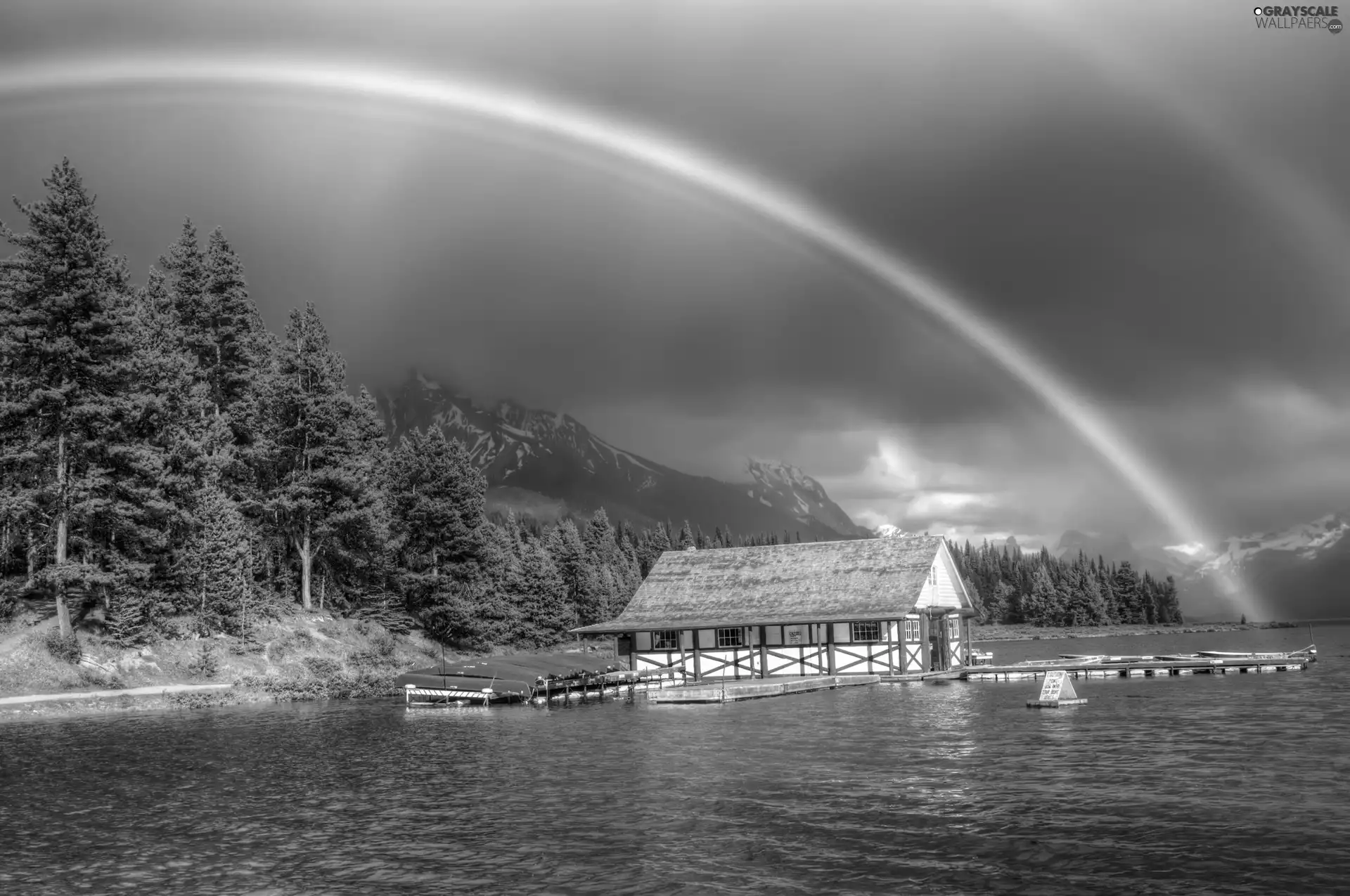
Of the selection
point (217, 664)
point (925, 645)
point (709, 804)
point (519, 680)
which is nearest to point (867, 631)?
point (925, 645)

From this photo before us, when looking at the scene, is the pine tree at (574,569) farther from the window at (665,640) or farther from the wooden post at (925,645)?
the wooden post at (925,645)

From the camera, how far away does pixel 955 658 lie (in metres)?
65.4

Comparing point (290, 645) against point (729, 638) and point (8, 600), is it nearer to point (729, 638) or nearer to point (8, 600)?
point (8, 600)

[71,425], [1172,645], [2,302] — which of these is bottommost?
[1172,645]

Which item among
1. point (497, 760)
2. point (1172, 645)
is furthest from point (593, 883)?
point (1172, 645)

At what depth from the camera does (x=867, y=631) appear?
5909cm

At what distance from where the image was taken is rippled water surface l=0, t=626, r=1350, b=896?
17219 mm

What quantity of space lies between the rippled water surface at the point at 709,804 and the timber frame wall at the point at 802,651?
1631 centimetres

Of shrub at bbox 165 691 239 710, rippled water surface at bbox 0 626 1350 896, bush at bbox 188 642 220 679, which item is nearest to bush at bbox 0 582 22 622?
bush at bbox 188 642 220 679

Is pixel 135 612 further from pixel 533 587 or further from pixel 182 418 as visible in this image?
pixel 533 587

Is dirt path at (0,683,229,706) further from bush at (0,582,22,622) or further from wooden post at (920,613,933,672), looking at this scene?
wooden post at (920,613,933,672)

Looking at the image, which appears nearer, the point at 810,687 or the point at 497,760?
the point at 497,760

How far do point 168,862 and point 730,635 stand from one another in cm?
4328

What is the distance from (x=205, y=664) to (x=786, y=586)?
33.0 m
